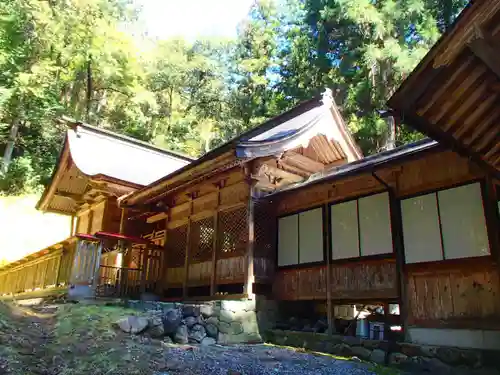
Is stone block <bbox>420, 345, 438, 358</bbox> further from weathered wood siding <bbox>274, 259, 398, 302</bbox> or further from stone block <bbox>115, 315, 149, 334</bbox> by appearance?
stone block <bbox>115, 315, 149, 334</bbox>

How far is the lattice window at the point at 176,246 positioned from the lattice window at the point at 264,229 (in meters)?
3.07

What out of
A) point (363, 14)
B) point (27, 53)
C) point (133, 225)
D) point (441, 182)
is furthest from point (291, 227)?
point (27, 53)

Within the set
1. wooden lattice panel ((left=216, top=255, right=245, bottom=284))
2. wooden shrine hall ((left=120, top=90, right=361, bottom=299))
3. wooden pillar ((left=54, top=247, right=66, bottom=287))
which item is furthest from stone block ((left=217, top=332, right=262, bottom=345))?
wooden pillar ((left=54, top=247, right=66, bottom=287))

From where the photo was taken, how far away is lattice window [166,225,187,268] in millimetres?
13508

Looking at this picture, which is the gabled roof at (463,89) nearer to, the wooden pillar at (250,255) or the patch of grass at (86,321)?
the wooden pillar at (250,255)

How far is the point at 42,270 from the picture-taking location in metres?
14.1

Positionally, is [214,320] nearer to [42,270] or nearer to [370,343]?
[370,343]

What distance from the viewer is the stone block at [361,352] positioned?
8.48 m

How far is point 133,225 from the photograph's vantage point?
1593 centimetres

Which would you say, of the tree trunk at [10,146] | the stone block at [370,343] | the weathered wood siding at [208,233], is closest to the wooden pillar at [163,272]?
the weathered wood siding at [208,233]

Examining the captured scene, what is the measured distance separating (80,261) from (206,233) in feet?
11.9

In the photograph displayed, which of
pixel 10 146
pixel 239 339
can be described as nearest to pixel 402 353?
pixel 239 339

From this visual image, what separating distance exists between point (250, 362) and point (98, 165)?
35.3 ft

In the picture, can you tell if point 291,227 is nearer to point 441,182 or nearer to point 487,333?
point 441,182
